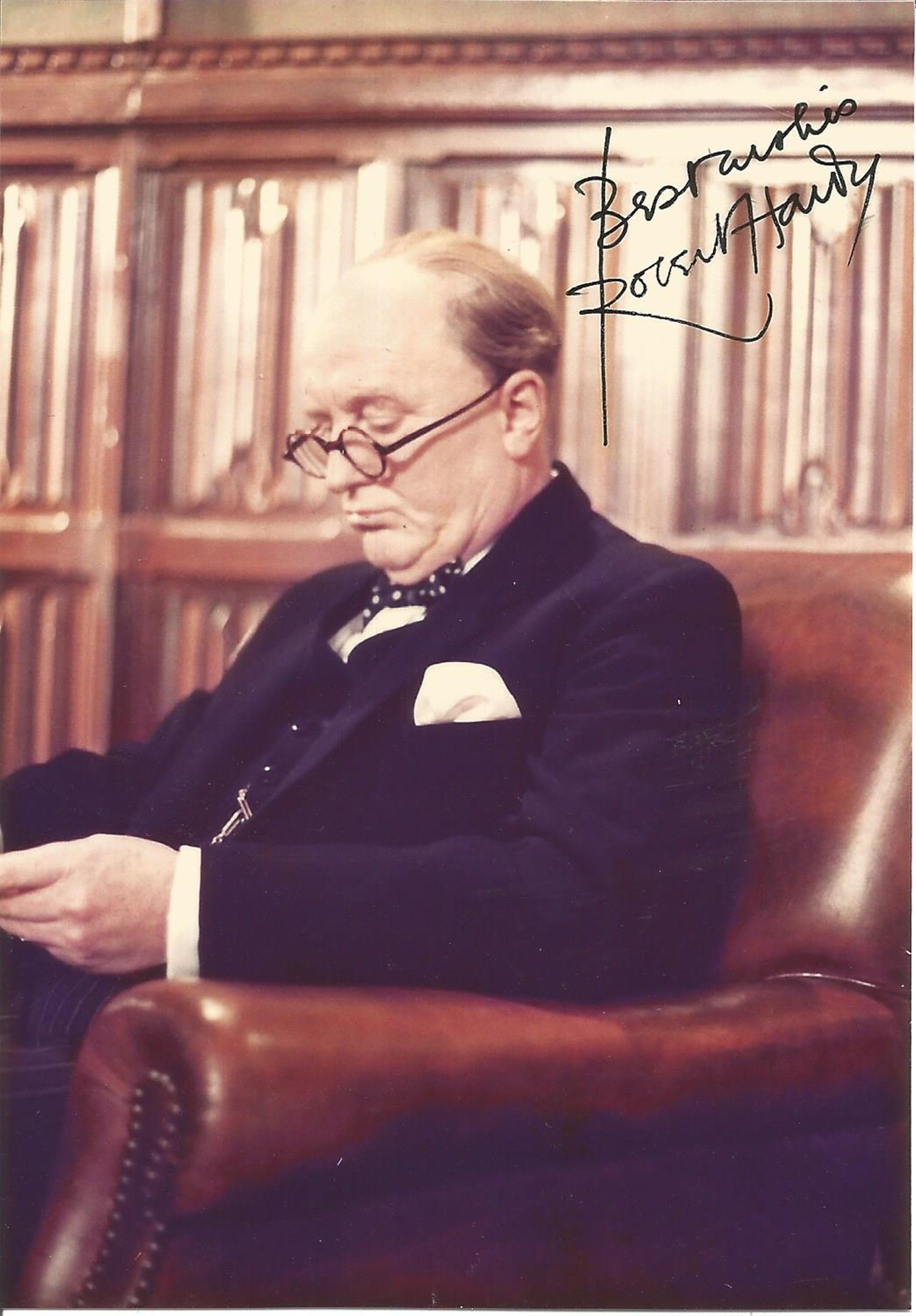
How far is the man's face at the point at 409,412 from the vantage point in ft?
4.68

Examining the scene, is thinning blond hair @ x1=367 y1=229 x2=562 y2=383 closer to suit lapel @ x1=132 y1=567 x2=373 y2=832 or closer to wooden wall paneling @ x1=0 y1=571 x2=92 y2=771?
suit lapel @ x1=132 y1=567 x2=373 y2=832

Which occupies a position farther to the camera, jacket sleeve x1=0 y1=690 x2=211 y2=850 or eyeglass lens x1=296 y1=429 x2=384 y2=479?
jacket sleeve x1=0 y1=690 x2=211 y2=850

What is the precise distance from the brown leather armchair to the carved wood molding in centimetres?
69

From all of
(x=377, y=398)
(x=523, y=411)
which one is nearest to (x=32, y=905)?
(x=377, y=398)

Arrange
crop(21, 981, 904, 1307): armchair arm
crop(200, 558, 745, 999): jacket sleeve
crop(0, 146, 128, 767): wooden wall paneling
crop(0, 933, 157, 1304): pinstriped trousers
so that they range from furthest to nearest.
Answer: crop(0, 146, 128, 767): wooden wall paneling → crop(0, 933, 157, 1304): pinstriped trousers → crop(200, 558, 745, 999): jacket sleeve → crop(21, 981, 904, 1307): armchair arm

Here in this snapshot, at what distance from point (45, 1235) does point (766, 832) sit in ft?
2.64

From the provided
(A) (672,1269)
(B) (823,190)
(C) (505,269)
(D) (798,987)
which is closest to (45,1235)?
(A) (672,1269)

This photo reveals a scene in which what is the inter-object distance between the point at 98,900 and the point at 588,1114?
0.51m

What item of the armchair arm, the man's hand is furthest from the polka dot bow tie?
the armchair arm

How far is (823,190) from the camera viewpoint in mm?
1521

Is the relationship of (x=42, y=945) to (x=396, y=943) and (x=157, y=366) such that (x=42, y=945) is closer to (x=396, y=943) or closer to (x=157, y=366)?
(x=396, y=943)

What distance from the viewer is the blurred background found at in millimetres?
1547

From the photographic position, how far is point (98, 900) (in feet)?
3.96
